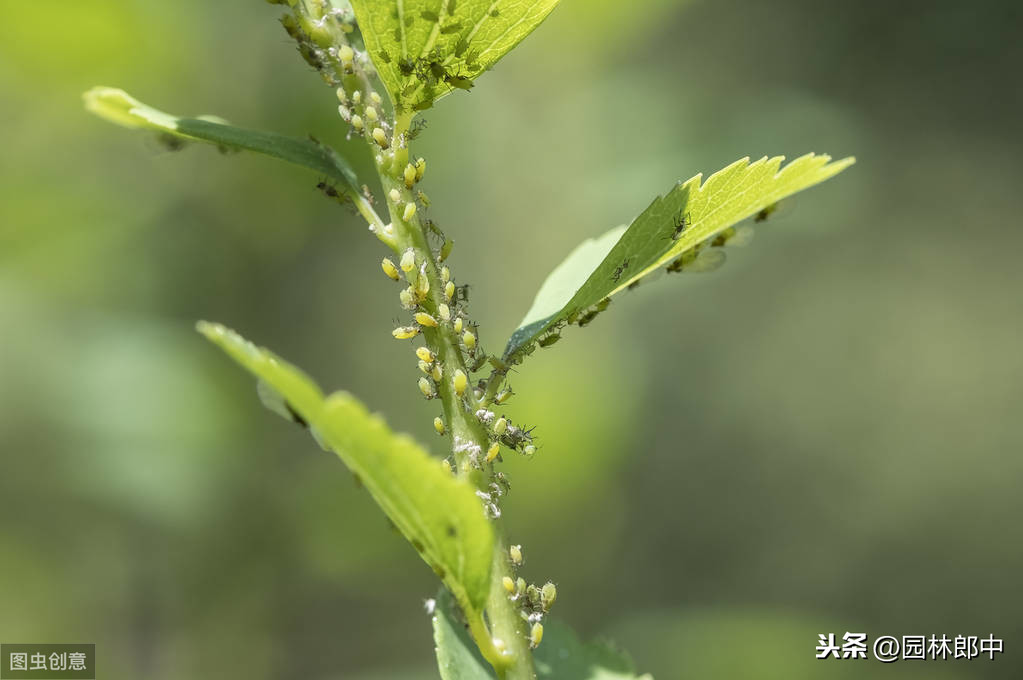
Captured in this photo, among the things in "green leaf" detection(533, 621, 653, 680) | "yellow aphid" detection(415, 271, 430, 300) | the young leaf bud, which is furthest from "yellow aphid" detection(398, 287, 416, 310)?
"green leaf" detection(533, 621, 653, 680)

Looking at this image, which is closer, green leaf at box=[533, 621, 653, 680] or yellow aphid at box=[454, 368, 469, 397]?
yellow aphid at box=[454, 368, 469, 397]

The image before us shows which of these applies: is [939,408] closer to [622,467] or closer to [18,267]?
[622,467]

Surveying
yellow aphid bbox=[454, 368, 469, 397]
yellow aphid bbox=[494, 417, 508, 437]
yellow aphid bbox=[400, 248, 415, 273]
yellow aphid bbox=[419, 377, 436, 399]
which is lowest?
yellow aphid bbox=[494, 417, 508, 437]

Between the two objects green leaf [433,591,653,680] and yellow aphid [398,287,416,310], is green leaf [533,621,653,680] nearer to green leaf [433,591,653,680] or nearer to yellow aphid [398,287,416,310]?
green leaf [433,591,653,680]

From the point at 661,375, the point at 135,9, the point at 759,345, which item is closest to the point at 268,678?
the point at 135,9

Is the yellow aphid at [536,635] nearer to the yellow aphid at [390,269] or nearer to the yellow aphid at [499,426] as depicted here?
the yellow aphid at [499,426]

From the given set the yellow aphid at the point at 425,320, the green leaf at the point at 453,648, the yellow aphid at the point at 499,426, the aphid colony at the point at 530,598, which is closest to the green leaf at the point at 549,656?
the green leaf at the point at 453,648

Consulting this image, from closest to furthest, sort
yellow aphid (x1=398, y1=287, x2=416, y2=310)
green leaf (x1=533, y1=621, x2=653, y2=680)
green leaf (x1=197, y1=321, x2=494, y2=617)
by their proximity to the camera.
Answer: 1. green leaf (x1=197, y1=321, x2=494, y2=617)
2. yellow aphid (x1=398, y1=287, x2=416, y2=310)
3. green leaf (x1=533, y1=621, x2=653, y2=680)
